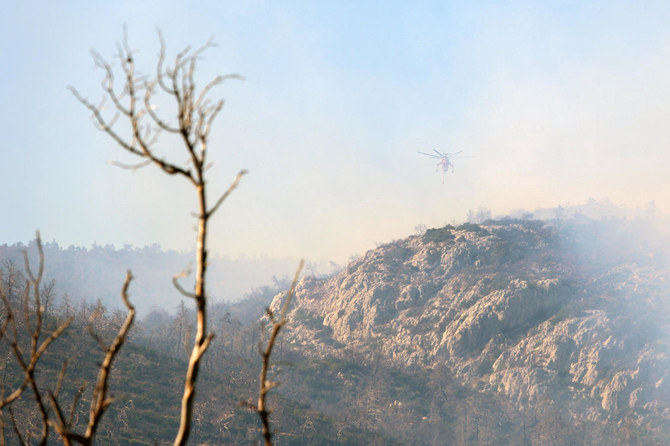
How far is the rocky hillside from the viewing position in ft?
275

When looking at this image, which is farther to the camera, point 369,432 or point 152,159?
point 369,432

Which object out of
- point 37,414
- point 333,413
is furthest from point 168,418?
point 333,413

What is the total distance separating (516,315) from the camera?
99.4 m

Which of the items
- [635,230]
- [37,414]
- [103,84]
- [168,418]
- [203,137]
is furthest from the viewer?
[635,230]

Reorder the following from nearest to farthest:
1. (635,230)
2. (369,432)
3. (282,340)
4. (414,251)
→ (369,432)
(282,340)
(414,251)
(635,230)

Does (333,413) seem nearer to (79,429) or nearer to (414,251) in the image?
(79,429)

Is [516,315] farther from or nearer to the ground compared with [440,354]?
farther from the ground

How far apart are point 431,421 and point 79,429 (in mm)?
44473

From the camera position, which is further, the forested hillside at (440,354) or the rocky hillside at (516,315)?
the rocky hillside at (516,315)

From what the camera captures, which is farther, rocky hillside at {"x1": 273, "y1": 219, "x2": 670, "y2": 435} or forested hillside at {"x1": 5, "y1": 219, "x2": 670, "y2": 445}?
rocky hillside at {"x1": 273, "y1": 219, "x2": 670, "y2": 435}

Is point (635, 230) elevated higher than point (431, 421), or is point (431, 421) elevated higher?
point (635, 230)

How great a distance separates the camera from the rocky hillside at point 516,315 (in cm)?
8369

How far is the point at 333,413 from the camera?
78.8 meters

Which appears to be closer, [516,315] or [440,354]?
[440,354]
